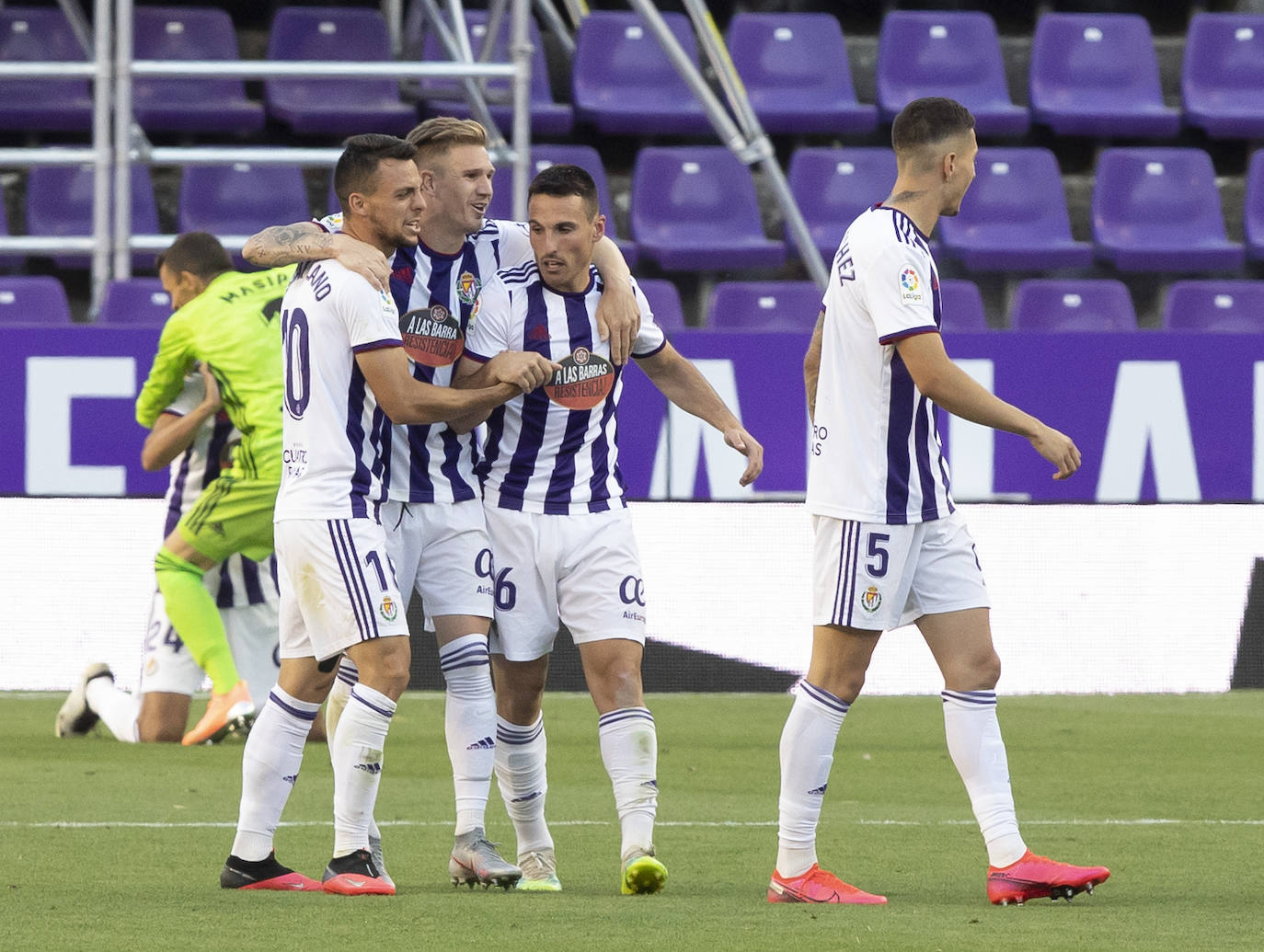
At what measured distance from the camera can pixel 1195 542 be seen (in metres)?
9.45

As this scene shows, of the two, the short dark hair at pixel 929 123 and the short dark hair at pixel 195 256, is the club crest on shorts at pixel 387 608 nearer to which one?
the short dark hair at pixel 929 123

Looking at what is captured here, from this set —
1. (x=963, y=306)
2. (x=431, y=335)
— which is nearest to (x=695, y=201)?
(x=963, y=306)

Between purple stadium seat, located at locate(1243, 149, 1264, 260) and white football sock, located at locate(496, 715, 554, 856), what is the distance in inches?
361

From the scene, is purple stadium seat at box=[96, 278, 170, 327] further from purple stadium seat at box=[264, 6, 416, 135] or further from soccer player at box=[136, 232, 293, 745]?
purple stadium seat at box=[264, 6, 416, 135]

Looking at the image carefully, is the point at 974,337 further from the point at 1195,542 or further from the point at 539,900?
the point at 539,900

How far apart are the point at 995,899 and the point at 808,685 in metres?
0.65

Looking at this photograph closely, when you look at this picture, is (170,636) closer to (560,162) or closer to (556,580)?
(556,580)

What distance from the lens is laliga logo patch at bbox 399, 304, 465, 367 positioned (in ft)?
17.0

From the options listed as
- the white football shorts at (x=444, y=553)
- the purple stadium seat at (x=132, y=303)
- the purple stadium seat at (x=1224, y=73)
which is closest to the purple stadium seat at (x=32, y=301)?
the purple stadium seat at (x=132, y=303)

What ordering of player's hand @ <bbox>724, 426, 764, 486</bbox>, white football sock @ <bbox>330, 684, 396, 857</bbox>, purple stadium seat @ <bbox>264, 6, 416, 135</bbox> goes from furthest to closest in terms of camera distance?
purple stadium seat @ <bbox>264, 6, 416, 135</bbox>
player's hand @ <bbox>724, 426, 764, 486</bbox>
white football sock @ <bbox>330, 684, 396, 857</bbox>

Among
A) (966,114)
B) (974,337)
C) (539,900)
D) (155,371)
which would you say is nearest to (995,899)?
(539,900)

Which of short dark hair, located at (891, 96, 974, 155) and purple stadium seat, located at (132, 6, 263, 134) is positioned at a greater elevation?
purple stadium seat, located at (132, 6, 263, 134)

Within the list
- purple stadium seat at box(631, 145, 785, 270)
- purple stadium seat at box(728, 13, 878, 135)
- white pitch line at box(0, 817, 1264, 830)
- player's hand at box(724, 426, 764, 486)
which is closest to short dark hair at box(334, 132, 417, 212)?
player's hand at box(724, 426, 764, 486)

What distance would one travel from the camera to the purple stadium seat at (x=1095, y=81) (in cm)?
1390
